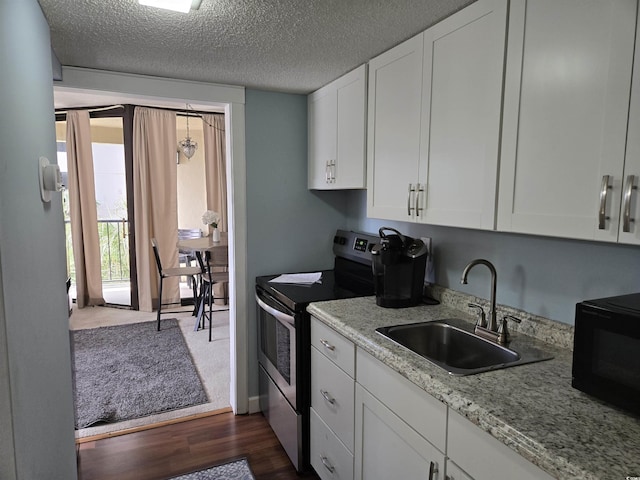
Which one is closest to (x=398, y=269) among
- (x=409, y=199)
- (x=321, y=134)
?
(x=409, y=199)

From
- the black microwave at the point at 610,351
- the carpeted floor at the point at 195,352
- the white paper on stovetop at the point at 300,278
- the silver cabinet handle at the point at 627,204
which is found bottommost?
the carpeted floor at the point at 195,352

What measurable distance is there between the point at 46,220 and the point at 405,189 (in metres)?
1.42

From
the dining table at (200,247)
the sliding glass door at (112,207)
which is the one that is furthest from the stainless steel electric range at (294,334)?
the sliding glass door at (112,207)

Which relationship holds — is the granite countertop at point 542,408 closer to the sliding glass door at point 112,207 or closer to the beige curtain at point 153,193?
the beige curtain at point 153,193

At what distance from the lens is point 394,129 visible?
6.29 feet

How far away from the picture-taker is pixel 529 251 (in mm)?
1638

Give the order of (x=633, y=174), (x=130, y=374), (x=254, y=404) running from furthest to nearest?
(x=130, y=374), (x=254, y=404), (x=633, y=174)

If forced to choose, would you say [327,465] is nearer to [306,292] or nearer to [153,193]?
[306,292]

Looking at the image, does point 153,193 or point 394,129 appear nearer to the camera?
point 394,129

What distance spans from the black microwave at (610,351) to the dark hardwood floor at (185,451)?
5.29ft

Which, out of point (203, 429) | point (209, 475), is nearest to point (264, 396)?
point (203, 429)

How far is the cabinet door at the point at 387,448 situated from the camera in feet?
4.21

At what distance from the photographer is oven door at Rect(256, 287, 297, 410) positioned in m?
2.19

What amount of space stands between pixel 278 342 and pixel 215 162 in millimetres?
3562
